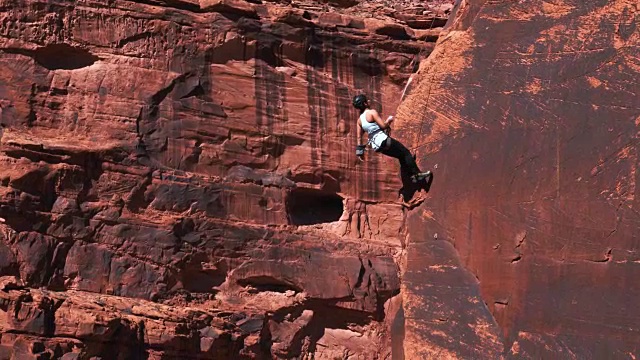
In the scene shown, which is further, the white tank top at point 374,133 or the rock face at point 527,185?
the white tank top at point 374,133

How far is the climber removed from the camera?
10820 millimetres

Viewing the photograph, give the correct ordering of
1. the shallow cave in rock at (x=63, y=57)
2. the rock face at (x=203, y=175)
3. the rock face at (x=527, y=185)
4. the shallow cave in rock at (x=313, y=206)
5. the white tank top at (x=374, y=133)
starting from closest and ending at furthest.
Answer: the rock face at (x=527, y=185)
the rock face at (x=203, y=175)
the white tank top at (x=374, y=133)
the shallow cave in rock at (x=63, y=57)
the shallow cave in rock at (x=313, y=206)

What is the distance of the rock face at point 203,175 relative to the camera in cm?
1066

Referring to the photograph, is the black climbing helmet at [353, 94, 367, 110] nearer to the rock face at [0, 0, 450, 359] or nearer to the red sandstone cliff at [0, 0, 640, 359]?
the red sandstone cliff at [0, 0, 640, 359]

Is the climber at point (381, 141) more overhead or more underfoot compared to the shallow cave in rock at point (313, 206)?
more overhead

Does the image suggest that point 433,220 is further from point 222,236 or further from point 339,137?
point 222,236

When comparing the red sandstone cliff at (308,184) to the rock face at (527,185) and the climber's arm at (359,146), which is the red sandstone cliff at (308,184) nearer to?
the rock face at (527,185)

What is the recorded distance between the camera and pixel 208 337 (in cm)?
1057

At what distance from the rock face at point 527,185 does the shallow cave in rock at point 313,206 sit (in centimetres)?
165

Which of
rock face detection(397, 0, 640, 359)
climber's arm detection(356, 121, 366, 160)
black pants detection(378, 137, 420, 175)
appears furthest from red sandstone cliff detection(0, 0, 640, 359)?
climber's arm detection(356, 121, 366, 160)

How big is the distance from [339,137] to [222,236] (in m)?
2.32

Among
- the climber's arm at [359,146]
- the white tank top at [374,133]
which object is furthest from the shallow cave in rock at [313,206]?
the white tank top at [374,133]

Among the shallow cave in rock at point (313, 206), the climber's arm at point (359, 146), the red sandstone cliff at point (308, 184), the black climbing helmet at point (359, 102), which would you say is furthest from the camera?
the shallow cave in rock at point (313, 206)

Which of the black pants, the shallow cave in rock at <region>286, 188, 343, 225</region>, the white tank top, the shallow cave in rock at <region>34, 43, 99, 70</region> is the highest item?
the shallow cave in rock at <region>34, 43, 99, 70</region>
